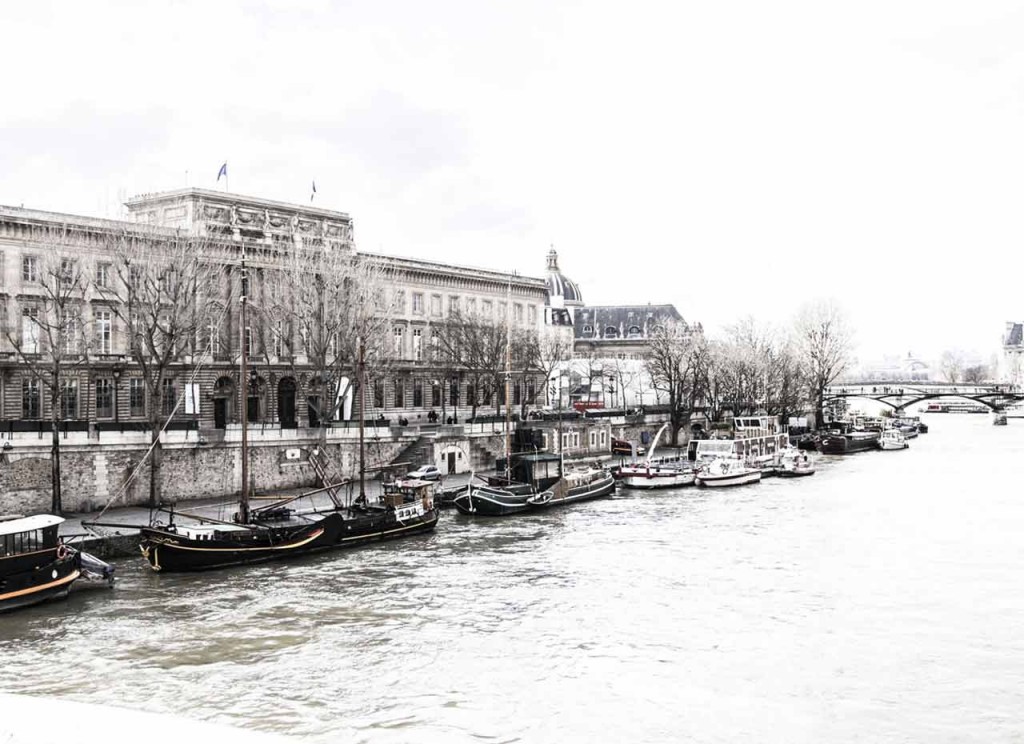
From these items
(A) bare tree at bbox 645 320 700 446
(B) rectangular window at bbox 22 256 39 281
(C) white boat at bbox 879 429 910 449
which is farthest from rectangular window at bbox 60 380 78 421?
(C) white boat at bbox 879 429 910 449

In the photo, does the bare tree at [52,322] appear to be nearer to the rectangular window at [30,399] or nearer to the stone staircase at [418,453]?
the rectangular window at [30,399]

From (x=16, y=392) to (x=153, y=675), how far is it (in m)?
36.6

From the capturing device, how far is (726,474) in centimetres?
6569

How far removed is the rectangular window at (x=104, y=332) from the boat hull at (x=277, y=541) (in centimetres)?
2330

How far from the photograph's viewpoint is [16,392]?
182 feet

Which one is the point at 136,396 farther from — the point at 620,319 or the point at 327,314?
the point at 620,319

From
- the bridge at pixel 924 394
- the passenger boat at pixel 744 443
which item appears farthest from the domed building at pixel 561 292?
the passenger boat at pixel 744 443

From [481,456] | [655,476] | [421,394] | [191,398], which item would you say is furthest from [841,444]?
[191,398]

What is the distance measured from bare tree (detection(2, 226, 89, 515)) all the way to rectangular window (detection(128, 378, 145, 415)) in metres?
3.14

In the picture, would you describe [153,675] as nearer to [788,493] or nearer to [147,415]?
[147,415]

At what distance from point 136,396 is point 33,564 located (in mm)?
29847

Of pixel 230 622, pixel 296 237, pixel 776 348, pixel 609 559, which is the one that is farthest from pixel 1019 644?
pixel 776 348

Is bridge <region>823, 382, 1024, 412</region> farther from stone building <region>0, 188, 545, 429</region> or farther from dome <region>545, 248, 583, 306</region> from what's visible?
stone building <region>0, 188, 545, 429</region>

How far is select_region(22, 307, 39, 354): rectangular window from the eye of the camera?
173 ft
